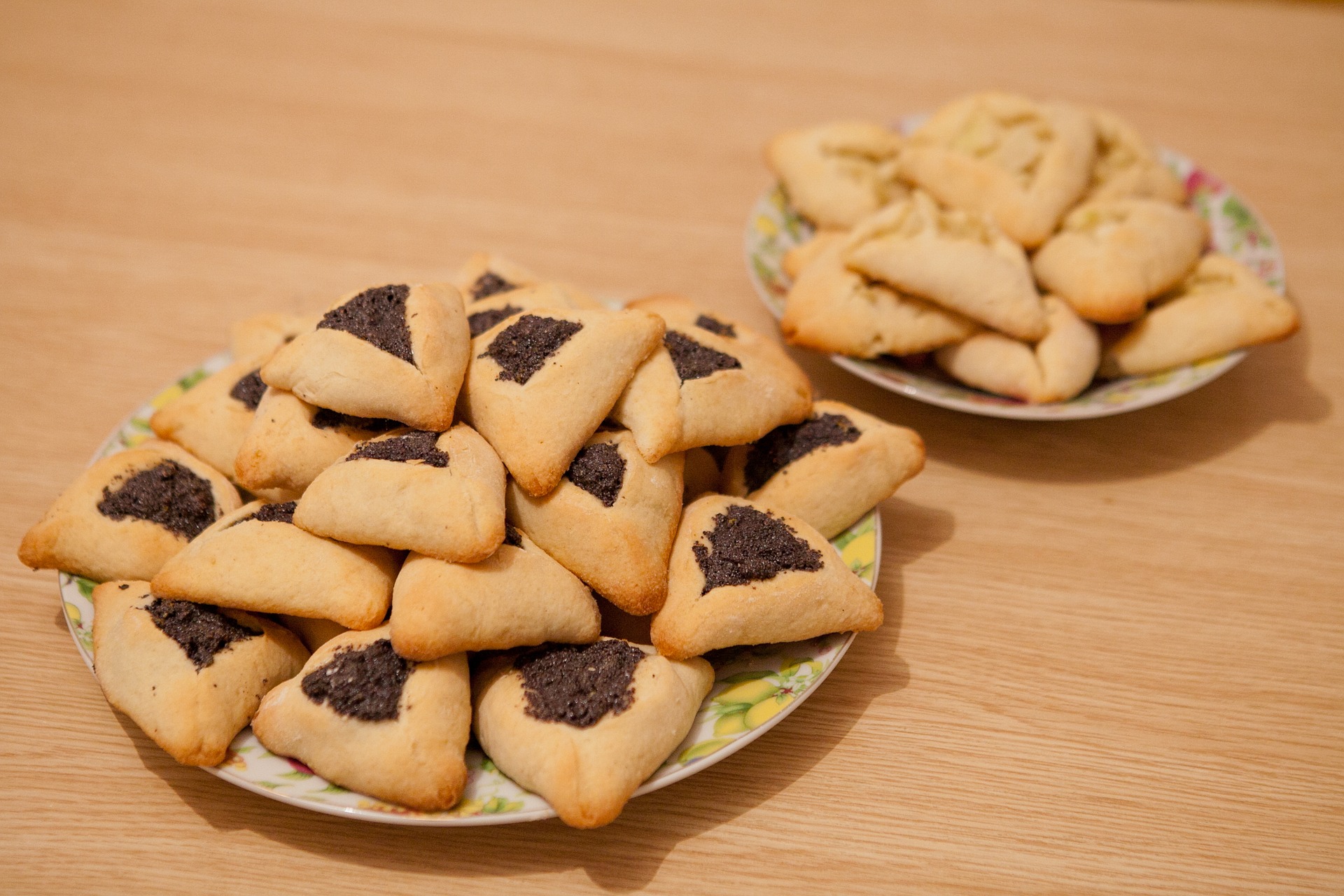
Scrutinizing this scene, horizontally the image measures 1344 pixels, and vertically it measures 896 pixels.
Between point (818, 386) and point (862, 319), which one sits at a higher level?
point (862, 319)

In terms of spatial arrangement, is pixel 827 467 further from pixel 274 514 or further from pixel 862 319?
pixel 274 514

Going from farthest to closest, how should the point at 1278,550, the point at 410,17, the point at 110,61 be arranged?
the point at 410,17 → the point at 110,61 → the point at 1278,550

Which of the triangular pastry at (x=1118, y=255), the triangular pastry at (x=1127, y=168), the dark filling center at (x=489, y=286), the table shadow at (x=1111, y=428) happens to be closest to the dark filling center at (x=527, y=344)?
the dark filling center at (x=489, y=286)

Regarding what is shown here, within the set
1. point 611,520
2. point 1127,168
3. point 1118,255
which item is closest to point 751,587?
point 611,520

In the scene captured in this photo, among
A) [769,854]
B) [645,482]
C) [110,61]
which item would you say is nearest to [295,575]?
[645,482]

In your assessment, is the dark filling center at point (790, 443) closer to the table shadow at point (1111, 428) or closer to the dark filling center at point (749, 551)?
the dark filling center at point (749, 551)

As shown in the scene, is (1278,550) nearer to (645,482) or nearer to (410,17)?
(645,482)

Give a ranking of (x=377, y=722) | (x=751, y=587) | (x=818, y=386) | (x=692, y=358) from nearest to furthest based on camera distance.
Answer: (x=377, y=722)
(x=751, y=587)
(x=692, y=358)
(x=818, y=386)
